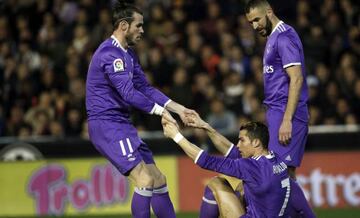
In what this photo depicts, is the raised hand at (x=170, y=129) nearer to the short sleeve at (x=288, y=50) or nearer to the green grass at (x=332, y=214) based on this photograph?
the short sleeve at (x=288, y=50)

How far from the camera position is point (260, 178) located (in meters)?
7.05

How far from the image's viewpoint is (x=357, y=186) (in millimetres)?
12531

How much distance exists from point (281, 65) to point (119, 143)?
1.62 meters

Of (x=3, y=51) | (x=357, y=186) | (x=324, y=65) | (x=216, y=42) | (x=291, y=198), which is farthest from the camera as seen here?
(x=3, y=51)

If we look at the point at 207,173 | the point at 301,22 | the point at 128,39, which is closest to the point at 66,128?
the point at 207,173

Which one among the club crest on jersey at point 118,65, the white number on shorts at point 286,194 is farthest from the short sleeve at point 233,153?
the club crest on jersey at point 118,65

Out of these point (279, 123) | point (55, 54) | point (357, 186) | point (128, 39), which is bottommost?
point (357, 186)

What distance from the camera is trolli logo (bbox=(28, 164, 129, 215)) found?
42.9 ft

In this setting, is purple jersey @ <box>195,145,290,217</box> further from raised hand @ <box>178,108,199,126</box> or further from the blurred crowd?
the blurred crowd

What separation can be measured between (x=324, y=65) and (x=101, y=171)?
4109 mm

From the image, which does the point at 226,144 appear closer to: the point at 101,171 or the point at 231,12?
the point at 101,171

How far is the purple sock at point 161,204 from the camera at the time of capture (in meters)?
7.91

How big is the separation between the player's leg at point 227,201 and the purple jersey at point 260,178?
0.09m

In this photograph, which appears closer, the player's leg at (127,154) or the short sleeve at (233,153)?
the player's leg at (127,154)
